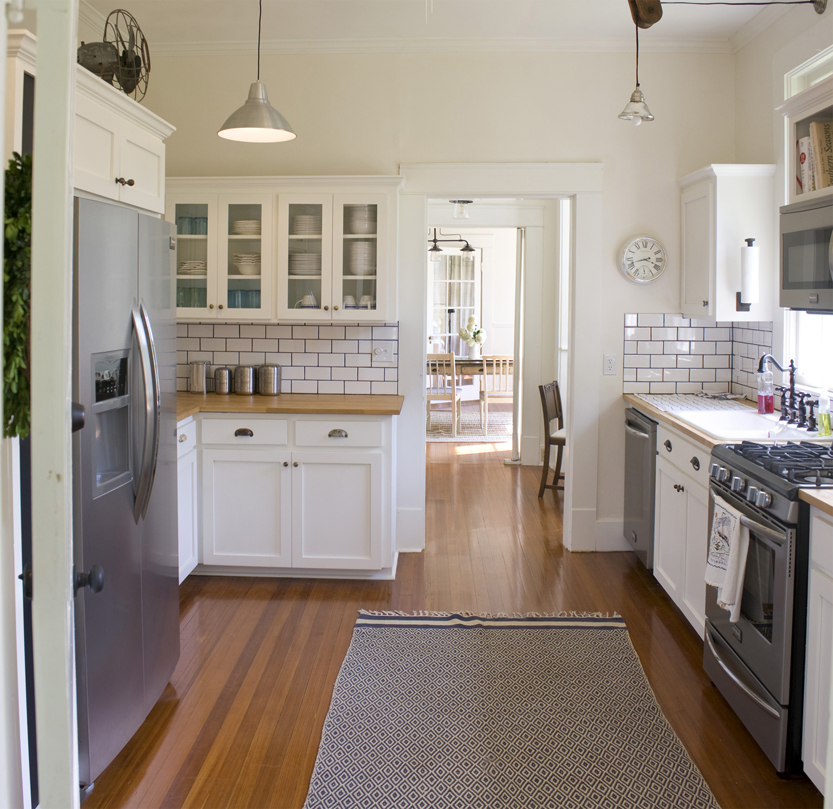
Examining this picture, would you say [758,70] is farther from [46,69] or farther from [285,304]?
[46,69]

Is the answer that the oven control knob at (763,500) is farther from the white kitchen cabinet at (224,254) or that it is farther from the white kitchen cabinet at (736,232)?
the white kitchen cabinet at (224,254)

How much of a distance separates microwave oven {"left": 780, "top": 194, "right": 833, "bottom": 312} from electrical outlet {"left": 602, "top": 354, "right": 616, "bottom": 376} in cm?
148

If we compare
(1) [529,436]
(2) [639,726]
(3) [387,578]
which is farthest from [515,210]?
(2) [639,726]

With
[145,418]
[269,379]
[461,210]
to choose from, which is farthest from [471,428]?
[145,418]

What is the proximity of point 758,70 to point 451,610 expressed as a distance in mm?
3141

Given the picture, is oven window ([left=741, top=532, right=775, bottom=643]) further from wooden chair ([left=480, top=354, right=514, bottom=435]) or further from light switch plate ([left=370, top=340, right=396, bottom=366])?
wooden chair ([left=480, top=354, right=514, bottom=435])

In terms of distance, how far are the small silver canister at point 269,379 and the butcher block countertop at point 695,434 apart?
198 cm

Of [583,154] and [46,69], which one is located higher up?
[583,154]

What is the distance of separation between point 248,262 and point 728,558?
2.79m

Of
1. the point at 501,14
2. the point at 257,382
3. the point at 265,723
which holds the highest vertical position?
the point at 501,14

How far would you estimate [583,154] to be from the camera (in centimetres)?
407

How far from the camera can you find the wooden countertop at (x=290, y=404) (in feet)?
11.7

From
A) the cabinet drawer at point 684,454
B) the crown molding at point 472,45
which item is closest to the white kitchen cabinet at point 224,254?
the crown molding at point 472,45

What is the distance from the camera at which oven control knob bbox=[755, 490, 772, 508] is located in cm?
212
